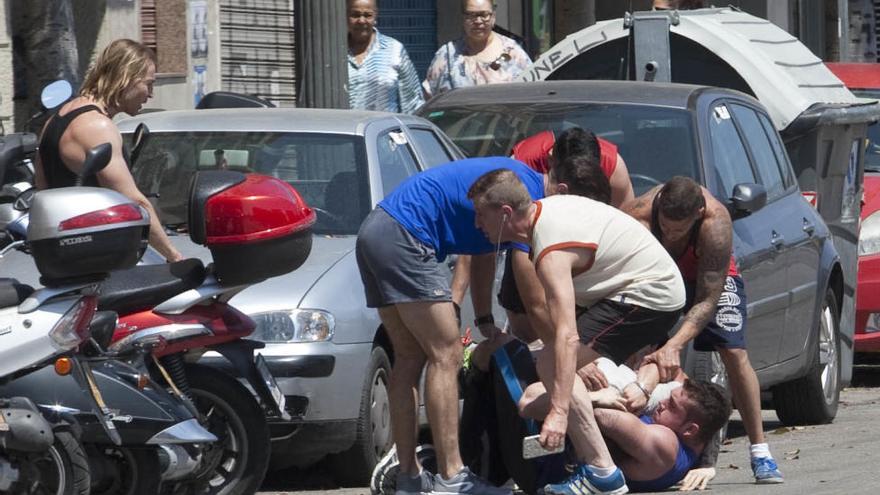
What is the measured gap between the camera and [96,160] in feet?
24.8

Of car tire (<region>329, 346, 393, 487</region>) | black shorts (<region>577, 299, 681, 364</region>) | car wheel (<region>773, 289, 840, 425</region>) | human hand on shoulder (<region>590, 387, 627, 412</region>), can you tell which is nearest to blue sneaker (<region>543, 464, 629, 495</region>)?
human hand on shoulder (<region>590, 387, 627, 412</region>)

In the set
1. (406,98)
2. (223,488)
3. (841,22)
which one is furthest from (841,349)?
(841,22)

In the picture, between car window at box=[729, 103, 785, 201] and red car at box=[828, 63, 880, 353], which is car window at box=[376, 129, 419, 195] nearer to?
car window at box=[729, 103, 785, 201]

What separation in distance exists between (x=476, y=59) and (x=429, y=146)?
2.78 meters

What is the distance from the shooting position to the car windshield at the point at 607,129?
32.8 ft

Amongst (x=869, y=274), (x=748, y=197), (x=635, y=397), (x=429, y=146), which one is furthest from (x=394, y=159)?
(x=869, y=274)

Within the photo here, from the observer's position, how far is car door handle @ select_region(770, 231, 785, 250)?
10.2m

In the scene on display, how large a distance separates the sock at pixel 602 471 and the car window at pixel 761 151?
3.36 metres

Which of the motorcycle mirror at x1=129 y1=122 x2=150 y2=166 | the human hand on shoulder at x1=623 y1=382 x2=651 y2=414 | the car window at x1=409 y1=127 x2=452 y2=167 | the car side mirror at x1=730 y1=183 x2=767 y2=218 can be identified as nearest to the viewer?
the human hand on shoulder at x1=623 y1=382 x2=651 y2=414

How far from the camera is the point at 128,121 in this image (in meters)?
9.78

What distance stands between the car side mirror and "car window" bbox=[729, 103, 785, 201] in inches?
38.4

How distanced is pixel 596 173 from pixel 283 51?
8.28m

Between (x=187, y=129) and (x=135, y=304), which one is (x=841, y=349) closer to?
(x=187, y=129)

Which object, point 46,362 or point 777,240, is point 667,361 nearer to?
Answer: point 777,240
